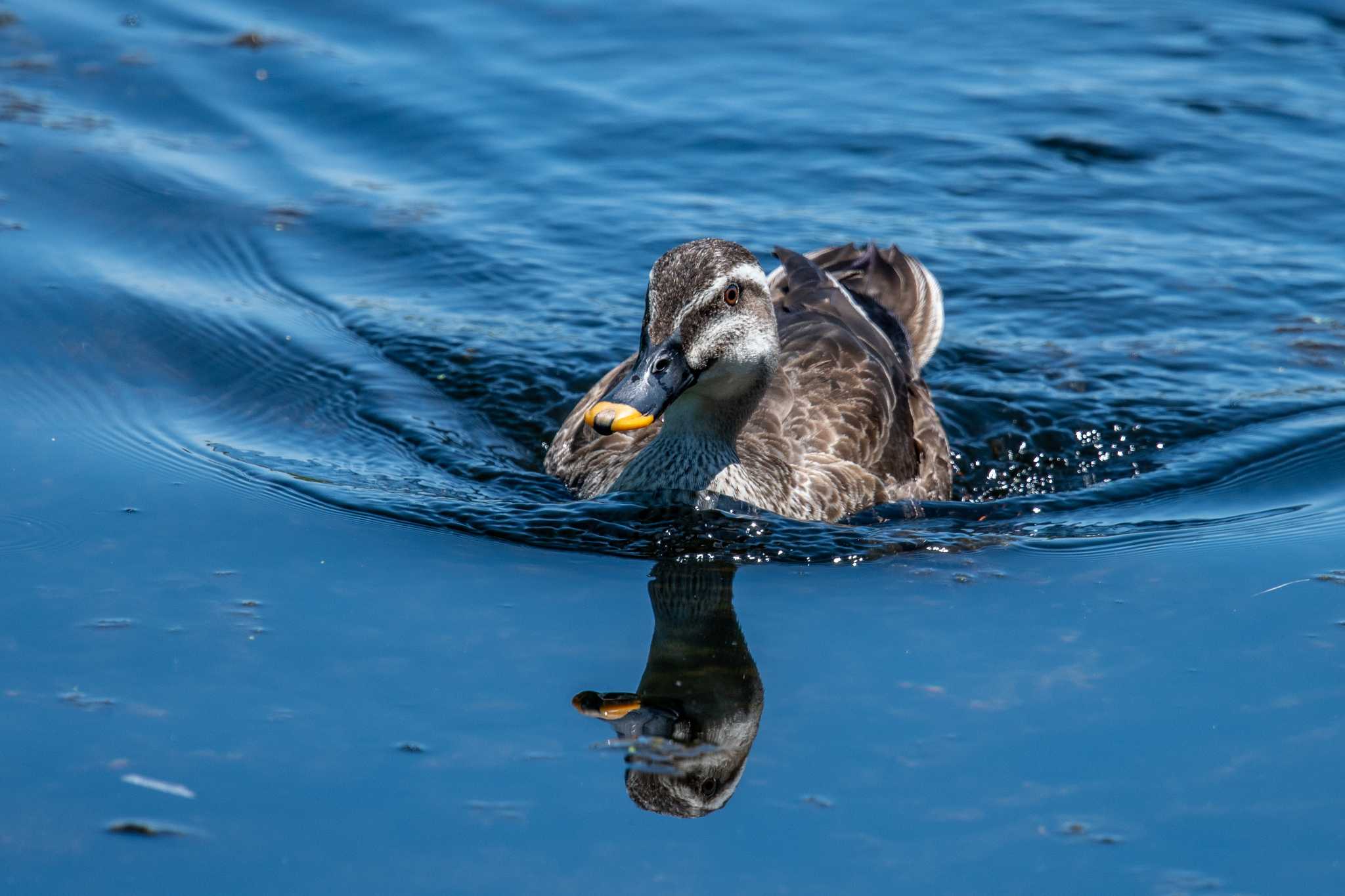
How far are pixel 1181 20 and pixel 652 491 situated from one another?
10832 mm

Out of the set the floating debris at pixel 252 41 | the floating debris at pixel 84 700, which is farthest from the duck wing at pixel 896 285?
the floating debris at pixel 252 41

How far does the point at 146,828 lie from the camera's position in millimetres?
5797

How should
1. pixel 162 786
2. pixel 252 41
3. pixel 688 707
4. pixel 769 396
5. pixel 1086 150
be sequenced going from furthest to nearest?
pixel 252 41
pixel 1086 150
pixel 769 396
pixel 688 707
pixel 162 786

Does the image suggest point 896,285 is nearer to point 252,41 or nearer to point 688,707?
point 688,707

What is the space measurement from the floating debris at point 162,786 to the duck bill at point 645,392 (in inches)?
99.2

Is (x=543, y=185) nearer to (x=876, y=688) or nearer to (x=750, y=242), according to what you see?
(x=750, y=242)

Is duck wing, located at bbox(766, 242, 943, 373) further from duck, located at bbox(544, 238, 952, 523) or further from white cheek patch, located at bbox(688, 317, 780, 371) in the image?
white cheek patch, located at bbox(688, 317, 780, 371)

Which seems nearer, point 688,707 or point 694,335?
point 688,707

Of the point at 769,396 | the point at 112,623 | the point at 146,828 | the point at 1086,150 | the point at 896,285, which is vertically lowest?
the point at 146,828

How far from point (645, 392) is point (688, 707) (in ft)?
5.57

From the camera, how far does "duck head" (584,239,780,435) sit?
7.96m

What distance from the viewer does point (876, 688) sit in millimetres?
6945

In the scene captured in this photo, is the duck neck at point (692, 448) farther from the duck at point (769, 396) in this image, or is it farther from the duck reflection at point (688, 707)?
the duck reflection at point (688, 707)

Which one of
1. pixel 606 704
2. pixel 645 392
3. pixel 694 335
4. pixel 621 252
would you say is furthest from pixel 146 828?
pixel 621 252
